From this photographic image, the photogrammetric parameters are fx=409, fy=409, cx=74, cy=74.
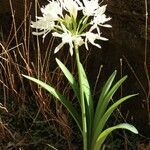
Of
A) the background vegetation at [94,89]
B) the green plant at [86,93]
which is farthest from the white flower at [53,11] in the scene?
the background vegetation at [94,89]

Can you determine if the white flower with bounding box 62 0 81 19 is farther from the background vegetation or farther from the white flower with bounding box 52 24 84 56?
the background vegetation

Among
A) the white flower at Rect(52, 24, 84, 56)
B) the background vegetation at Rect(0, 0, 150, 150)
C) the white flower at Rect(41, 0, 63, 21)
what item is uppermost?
the white flower at Rect(41, 0, 63, 21)

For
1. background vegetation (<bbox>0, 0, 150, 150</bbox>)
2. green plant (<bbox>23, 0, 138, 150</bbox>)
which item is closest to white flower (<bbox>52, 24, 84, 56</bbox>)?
green plant (<bbox>23, 0, 138, 150</bbox>)

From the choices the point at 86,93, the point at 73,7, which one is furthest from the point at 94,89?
the point at 73,7

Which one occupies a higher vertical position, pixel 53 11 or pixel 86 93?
pixel 53 11

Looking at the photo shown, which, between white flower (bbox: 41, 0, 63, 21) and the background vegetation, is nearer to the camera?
white flower (bbox: 41, 0, 63, 21)

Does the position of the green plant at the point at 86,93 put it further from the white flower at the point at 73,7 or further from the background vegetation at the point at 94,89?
the background vegetation at the point at 94,89

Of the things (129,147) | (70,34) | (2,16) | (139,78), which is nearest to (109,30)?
(139,78)

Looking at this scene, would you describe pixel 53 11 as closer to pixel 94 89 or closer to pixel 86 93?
pixel 86 93

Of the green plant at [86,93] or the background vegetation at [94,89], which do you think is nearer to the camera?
the green plant at [86,93]

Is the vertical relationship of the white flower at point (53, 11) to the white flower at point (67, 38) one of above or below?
above

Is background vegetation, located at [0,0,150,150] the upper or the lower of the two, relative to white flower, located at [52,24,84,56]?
lower
